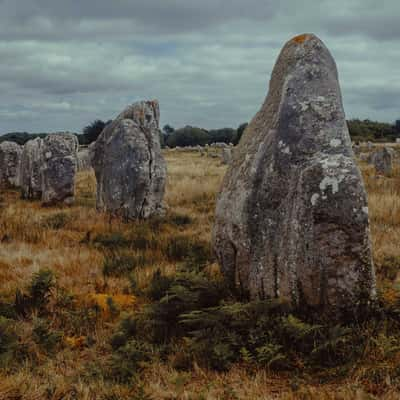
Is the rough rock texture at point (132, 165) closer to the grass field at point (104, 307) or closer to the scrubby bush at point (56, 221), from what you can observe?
the grass field at point (104, 307)

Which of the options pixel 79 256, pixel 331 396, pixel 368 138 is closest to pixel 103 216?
pixel 79 256

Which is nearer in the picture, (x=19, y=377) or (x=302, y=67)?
(x=19, y=377)

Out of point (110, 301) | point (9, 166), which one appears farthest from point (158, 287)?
point (9, 166)

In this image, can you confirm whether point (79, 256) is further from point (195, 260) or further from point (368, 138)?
point (368, 138)

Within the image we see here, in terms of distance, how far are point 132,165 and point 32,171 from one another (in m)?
6.07

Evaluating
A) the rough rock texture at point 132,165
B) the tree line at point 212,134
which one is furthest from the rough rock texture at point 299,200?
the tree line at point 212,134

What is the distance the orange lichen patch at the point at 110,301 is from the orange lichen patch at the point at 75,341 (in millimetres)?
560

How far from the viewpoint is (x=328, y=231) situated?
458cm

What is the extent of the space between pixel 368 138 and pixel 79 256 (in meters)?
60.9

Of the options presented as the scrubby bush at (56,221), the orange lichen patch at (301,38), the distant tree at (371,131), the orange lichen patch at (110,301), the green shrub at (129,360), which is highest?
the distant tree at (371,131)

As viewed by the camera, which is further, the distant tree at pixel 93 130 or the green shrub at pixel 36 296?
the distant tree at pixel 93 130

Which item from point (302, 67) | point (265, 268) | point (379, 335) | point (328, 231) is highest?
point (302, 67)

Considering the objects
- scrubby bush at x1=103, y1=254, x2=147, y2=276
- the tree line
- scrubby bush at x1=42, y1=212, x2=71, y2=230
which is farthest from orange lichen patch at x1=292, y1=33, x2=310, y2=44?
the tree line

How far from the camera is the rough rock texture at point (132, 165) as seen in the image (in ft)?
38.6
